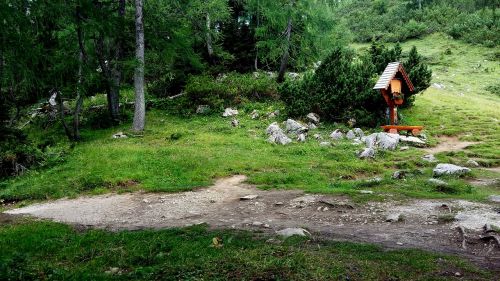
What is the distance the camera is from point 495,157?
14617mm

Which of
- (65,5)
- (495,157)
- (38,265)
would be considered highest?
(65,5)

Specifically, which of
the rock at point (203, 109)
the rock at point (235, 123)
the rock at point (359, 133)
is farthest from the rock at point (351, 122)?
the rock at point (203, 109)

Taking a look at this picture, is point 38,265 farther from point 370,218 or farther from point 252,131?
point 252,131

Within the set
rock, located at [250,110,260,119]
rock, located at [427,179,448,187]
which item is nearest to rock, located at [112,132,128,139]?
rock, located at [250,110,260,119]

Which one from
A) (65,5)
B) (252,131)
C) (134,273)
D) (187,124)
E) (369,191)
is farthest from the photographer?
(187,124)

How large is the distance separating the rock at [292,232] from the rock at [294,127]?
10644mm

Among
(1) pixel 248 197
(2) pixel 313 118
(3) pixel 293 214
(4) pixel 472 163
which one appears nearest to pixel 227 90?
(2) pixel 313 118

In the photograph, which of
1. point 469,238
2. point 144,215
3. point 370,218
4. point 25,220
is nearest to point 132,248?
point 144,215

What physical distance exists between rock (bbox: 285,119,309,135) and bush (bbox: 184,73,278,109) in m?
5.35

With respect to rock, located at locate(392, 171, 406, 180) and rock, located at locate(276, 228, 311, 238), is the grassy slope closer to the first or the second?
rock, located at locate(392, 171, 406, 180)

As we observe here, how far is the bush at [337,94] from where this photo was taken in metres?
19.6

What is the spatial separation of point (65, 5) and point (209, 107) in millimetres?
15230

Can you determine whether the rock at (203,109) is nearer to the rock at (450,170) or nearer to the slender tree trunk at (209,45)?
the slender tree trunk at (209,45)

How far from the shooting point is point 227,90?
23641 mm
